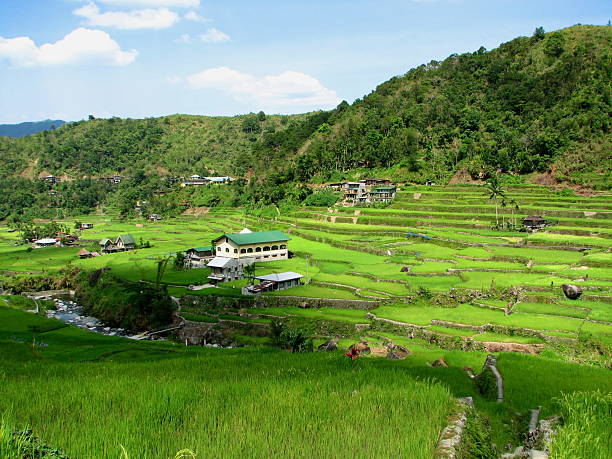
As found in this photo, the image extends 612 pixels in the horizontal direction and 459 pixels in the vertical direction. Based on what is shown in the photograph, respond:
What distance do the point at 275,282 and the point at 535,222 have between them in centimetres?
2394

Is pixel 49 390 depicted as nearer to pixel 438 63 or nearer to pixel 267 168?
pixel 267 168

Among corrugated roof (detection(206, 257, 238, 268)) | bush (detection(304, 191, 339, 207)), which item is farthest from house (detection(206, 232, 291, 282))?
bush (detection(304, 191, 339, 207))

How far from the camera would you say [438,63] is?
3625 inches

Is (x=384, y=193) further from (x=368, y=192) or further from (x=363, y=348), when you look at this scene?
(x=363, y=348)

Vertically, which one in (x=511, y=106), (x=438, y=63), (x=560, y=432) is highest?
(x=438, y=63)

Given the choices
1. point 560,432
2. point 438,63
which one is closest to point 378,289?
point 560,432

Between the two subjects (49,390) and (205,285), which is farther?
(205,285)

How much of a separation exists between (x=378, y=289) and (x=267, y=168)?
6547cm

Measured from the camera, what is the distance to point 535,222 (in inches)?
1529

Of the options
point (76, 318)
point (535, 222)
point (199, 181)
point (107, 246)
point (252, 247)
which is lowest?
point (76, 318)

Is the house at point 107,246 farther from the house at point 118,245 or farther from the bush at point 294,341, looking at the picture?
the bush at point 294,341

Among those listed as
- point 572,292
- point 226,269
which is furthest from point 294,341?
point 226,269

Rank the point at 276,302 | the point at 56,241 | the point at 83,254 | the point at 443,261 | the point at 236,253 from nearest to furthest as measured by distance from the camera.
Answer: the point at 276,302
the point at 443,261
the point at 236,253
the point at 83,254
the point at 56,241

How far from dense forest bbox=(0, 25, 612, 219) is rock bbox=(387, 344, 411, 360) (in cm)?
3724
